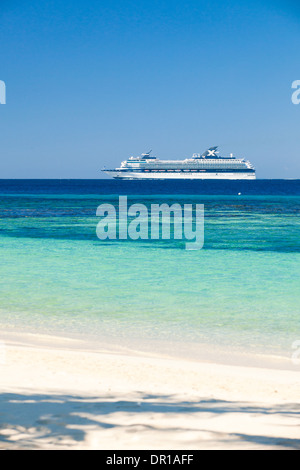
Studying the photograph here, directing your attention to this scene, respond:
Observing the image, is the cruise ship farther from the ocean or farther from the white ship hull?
the ocean

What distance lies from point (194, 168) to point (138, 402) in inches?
5491

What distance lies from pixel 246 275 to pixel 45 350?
8.04 m

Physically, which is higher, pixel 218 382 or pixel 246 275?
pixel 246 275

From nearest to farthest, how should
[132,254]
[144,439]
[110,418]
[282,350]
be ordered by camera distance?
Answer: [144,439], [110,418], [282,350], [132,254]

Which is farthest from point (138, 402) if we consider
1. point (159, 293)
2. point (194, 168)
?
point (194, 168)

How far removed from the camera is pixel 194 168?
467 feet

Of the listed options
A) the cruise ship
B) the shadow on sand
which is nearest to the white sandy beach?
the shadow on sand

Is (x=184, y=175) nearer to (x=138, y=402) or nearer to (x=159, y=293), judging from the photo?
(x=159, y=293)

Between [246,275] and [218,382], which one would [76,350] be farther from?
[246,275]

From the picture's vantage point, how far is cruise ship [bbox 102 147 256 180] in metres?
143

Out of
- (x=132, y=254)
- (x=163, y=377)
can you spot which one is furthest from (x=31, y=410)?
(x=132, y=254)

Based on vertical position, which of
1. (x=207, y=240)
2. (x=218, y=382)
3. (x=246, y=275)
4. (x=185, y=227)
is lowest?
(x=218, y=382)

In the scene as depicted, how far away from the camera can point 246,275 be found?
13766mm

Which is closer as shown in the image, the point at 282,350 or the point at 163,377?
the point at 163,377
